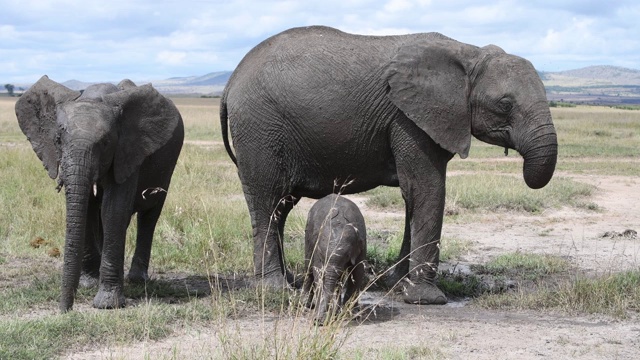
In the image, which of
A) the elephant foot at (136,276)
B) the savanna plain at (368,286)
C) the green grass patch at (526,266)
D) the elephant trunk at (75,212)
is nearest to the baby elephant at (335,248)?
the savanna plain at (368,286)

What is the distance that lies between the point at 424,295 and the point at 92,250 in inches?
129

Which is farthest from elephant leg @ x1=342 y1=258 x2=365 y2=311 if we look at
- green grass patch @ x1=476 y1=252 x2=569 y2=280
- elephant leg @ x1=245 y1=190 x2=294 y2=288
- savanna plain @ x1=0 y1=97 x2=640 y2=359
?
green grass patch @ x1=476 y1=252 x2=569 y2=280

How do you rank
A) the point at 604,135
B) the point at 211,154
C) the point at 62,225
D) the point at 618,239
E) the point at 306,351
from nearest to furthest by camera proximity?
the point at 306,351 → the point at 62,225 → the point at 618,239 → the point at 211,154 → the point at 604,135

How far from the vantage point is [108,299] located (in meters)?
7.84

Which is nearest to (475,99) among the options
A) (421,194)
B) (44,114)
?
(421,194)

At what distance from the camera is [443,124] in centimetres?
833

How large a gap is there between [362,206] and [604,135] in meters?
20.1

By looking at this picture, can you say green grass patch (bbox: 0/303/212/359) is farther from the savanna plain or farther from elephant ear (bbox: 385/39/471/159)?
elephant ear (bbox: 385/39/471/159)

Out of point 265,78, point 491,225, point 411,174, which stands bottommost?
point 491,225

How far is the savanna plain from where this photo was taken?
6492 millimetres

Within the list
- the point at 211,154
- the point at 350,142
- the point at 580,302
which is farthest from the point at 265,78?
the point at 211,154

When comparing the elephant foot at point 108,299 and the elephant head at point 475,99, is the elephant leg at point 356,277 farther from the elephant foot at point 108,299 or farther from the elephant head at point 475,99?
the elephant foot at point 108,299

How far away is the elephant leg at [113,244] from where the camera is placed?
7859 millimetres

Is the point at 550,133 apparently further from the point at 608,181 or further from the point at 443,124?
the point at 608,181
